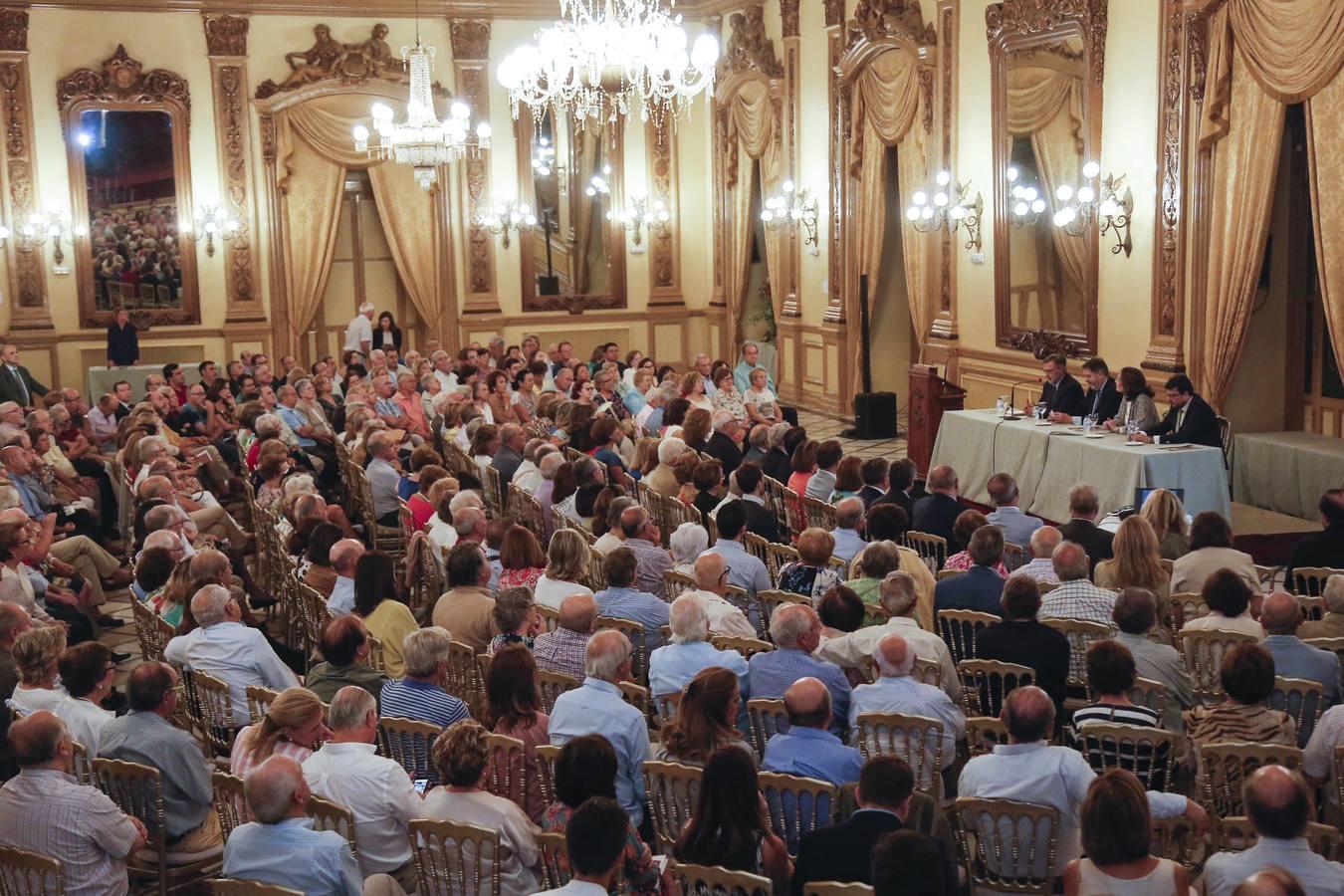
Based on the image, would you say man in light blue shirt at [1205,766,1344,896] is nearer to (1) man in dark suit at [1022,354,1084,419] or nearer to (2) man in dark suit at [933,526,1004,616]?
(2) man in dark suit at [933,526,1004,616]

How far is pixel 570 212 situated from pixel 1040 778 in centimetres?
1594

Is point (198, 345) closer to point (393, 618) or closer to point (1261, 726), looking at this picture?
point (393, 618)

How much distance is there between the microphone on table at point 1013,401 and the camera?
11.1m

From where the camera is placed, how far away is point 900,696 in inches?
190

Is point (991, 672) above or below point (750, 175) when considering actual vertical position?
below

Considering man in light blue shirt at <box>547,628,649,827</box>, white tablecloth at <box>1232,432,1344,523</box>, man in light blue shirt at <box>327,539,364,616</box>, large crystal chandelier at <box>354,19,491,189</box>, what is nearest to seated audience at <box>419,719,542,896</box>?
man in light blue shirt at <box>547,628,649,827</box>

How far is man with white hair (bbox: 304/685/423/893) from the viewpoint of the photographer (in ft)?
14.0

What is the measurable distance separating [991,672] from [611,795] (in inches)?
69.4

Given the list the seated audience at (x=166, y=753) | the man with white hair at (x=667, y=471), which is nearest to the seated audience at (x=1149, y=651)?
the seated audience at (x=166, y=753)

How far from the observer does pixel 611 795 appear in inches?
158

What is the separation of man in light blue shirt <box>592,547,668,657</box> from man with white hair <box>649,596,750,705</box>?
0.80 metres

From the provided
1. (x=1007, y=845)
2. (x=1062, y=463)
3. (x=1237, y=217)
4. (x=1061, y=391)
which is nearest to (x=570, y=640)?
(x=1007, y=845)

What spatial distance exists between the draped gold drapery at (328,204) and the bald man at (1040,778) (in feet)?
50.2

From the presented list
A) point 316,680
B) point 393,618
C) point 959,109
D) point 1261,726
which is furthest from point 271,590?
point 959,109
